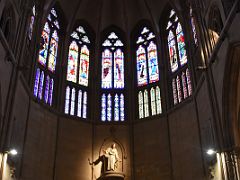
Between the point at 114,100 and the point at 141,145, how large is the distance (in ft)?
12.0

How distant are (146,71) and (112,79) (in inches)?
Answer: 93.1

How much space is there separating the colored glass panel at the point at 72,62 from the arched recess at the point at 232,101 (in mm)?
10848

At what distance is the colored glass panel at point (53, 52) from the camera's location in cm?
2052

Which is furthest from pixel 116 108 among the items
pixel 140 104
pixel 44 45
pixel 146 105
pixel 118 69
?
pixel 44 45

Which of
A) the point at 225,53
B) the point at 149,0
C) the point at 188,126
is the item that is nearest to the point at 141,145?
the point at 188,126

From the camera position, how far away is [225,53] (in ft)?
43.4

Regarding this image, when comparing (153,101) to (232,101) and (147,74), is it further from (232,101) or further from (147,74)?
(232,101)

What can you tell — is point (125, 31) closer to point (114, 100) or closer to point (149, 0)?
point (149, 0)

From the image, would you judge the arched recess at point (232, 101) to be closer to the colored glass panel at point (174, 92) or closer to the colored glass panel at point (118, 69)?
the colored glass panel at point (174, 92)

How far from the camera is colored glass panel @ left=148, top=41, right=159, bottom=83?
71.1 ft

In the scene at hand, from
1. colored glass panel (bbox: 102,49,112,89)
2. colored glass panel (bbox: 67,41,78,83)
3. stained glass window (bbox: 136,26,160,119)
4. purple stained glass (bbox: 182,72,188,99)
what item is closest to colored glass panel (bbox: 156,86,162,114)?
stained glass window (bbox: 136,26,160,119)

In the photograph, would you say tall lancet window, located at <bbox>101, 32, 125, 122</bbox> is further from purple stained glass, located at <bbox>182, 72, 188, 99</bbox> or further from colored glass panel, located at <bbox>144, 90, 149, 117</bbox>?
purple stained glass, located at <bbox>182, 72, 188, 99</bbox>

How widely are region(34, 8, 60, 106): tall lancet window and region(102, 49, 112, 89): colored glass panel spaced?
3449mm

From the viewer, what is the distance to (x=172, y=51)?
21.3 meters
